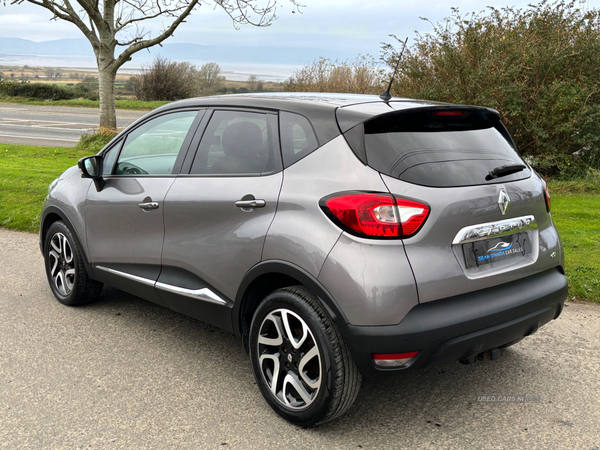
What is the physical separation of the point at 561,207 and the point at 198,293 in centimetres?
643

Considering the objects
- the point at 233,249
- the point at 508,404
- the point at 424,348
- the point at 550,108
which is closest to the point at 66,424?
the point at 233,249

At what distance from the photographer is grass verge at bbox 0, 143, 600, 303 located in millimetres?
5574

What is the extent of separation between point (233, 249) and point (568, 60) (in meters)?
8.91

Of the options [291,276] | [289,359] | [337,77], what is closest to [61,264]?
[289,359]

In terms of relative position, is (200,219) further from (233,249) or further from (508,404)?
(508,404)

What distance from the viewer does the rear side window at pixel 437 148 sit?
2943 millimetres

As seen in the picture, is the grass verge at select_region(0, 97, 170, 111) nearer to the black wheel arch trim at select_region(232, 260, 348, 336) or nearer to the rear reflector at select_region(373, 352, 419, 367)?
the black wheel arch trim at select_region(232, 260, 348, 336)

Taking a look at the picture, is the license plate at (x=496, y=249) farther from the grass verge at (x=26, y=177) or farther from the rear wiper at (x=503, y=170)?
the grass verge at (x=26, y=177)

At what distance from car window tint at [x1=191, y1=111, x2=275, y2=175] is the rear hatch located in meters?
0.60

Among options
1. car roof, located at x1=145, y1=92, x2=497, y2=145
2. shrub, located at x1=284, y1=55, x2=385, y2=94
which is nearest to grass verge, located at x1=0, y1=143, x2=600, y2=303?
car roof, located at x1=145, y1=92, x2=497, y2=145

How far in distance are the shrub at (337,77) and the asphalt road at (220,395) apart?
11800mm

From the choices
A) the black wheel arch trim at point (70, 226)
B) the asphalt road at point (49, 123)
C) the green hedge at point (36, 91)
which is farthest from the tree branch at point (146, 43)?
the green hedge at point (36, 91)

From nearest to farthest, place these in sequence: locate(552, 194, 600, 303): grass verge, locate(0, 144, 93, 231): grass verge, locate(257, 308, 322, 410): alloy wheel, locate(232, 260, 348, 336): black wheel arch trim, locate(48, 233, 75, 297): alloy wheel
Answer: locate(232, 260, 348, 336): black wheel arch trim → locate(257, 308, 322, 410): alloy wheel → locate(48, 233, 75, 297): alloy wheel → locate(552, 194, 600, 303): grass verge → locate(0, 144, 93, 231): grass verge

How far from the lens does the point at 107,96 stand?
52.6 ft
